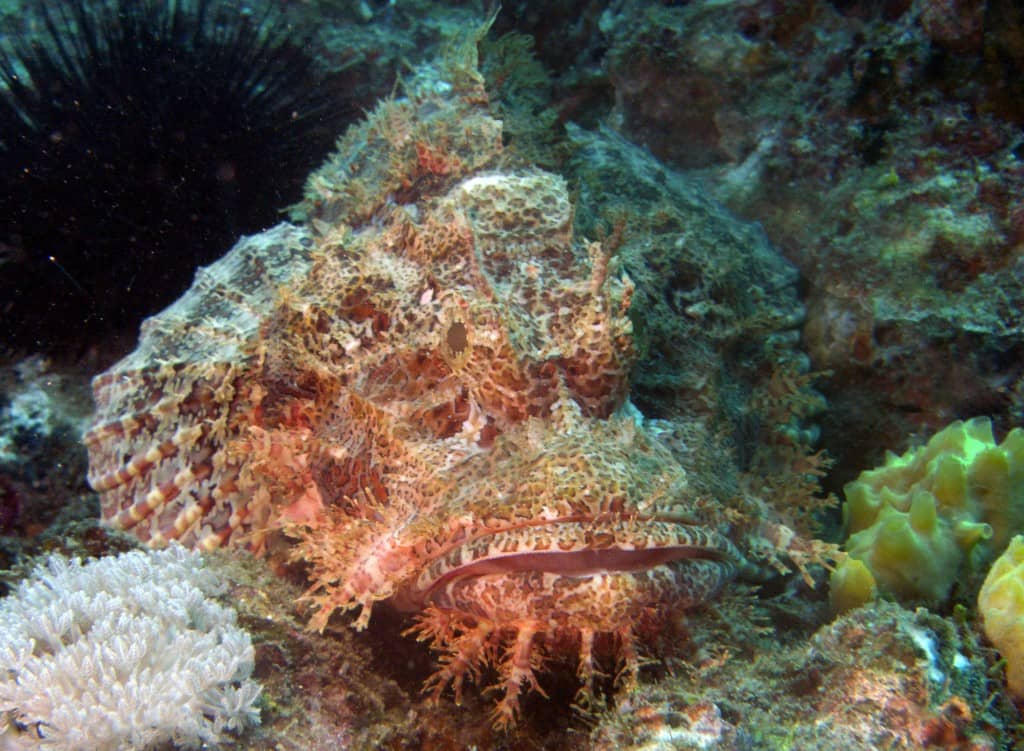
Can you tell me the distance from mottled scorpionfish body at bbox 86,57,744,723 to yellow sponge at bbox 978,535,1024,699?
3.50ft

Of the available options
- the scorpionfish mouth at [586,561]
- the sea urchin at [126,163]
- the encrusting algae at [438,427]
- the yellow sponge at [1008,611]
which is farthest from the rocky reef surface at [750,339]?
the sea urchin at [126,163]

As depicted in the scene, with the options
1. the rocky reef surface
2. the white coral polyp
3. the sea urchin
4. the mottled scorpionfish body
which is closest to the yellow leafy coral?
the rocky reef surface

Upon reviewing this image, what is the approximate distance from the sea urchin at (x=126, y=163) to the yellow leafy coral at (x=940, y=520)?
5.21 m

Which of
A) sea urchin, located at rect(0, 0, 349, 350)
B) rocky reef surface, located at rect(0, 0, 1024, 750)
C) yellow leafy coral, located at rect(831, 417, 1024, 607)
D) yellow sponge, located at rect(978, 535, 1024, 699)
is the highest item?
sea urchin, located at rect(0, 0, 349, 350)

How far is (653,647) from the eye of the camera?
9.54ft

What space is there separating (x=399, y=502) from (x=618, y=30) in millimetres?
5872

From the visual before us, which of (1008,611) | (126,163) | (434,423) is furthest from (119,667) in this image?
(126,163)

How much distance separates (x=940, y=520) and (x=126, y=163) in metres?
5.94

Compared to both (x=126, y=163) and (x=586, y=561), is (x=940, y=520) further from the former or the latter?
(x=126, y=163)

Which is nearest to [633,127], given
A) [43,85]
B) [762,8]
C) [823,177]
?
[762,8]

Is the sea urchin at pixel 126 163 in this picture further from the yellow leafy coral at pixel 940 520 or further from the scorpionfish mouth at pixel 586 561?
the yellow leafy coral at pixel 940 520

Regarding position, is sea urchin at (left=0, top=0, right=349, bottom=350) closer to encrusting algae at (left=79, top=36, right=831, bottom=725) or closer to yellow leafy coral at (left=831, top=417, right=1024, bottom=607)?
encrusting algae at (left=79, top=36, right=831, bottom=725)

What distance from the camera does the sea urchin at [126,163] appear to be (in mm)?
5109

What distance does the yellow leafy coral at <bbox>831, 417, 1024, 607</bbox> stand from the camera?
11.3 ft
